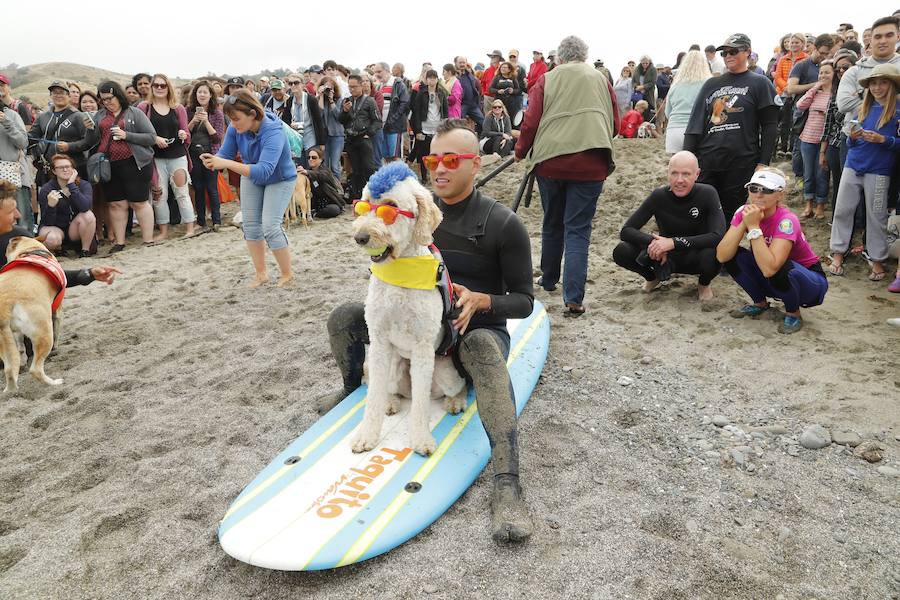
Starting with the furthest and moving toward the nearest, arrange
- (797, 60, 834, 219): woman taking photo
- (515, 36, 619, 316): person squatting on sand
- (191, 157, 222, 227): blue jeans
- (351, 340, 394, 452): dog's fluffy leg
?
(191, 157, 222, 227): blue jeans → (797, 60, 834, 219): woman taking photo → (515, 36, 619, 316): person squatting on sand → (351, 340, 394, 452): dog's fluffy leg

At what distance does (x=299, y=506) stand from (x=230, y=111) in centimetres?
Result: 386

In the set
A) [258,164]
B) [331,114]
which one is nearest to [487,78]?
[331,114]

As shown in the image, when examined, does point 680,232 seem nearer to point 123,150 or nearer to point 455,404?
point 455,404

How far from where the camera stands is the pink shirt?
4367mm

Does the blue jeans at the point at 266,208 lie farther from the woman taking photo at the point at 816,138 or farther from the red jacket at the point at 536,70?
the red jacket at the point at 536,70

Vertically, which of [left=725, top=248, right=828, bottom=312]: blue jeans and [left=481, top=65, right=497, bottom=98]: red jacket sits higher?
[left=481, top=65, right=497, bottom=98]: red jacket

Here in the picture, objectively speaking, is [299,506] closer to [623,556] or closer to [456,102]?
[623,556]

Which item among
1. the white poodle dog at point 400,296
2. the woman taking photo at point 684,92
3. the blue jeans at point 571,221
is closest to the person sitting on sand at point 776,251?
the blue jeans at point 571,221

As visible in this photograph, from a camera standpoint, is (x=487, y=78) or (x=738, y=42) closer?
(x=738, y=42)

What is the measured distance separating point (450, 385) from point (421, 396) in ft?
1.20

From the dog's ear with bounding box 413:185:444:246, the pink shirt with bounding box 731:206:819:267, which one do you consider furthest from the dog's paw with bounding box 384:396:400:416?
the pink shirt with bounding box 731:206:819:267

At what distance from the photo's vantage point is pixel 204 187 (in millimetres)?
9133

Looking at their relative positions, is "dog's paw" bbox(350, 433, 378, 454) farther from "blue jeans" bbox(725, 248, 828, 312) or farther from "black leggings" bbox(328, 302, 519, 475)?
"blue jeans" bbox(725, 248, 828, 312)

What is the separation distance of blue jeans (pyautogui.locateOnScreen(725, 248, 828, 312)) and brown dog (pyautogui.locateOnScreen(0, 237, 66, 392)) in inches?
201
